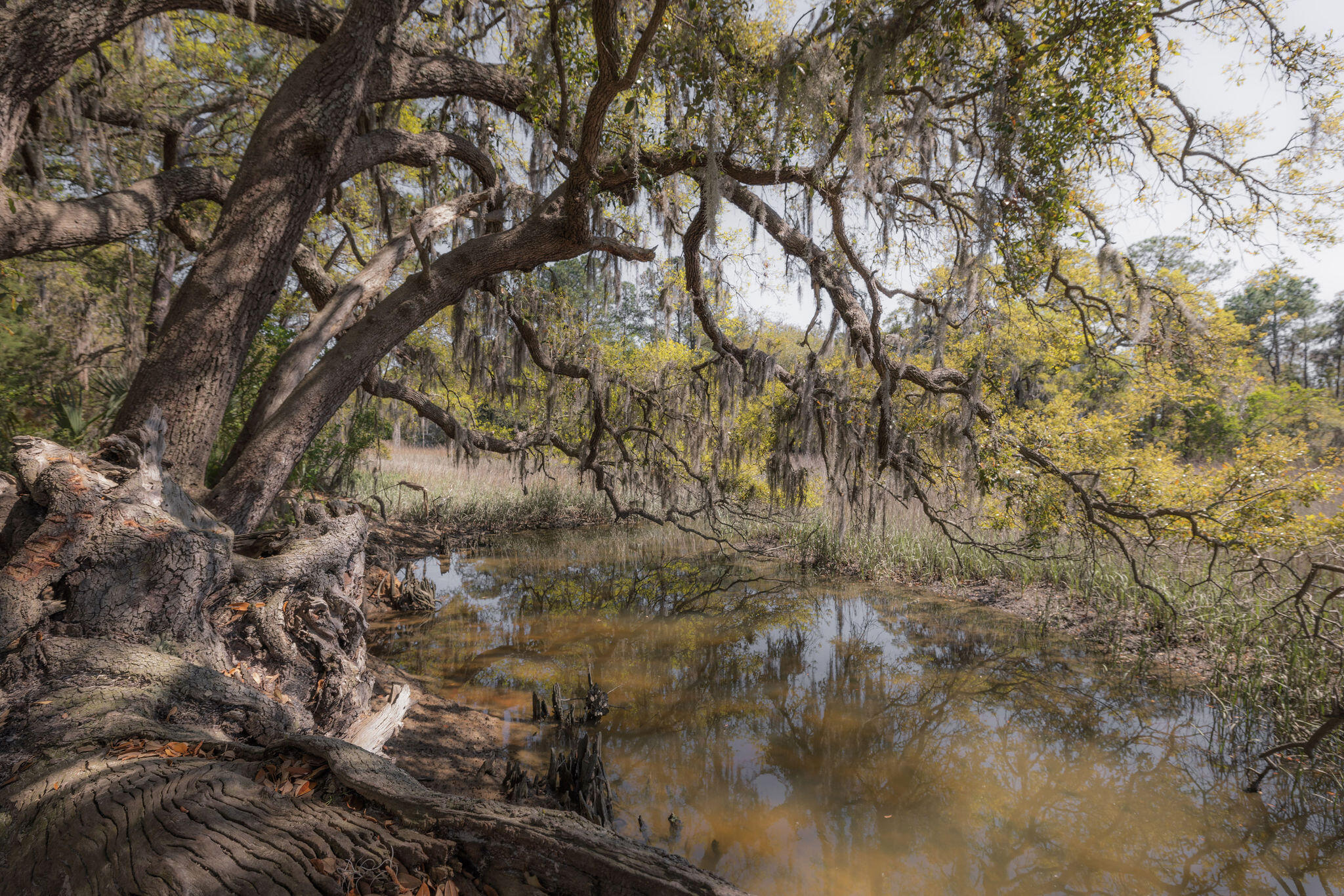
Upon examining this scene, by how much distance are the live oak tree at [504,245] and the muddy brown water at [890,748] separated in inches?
51.4

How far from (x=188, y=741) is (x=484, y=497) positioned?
10.8m

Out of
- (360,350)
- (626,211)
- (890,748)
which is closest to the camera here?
(360,350)

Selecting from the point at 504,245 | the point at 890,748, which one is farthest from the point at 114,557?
the point at 890,748

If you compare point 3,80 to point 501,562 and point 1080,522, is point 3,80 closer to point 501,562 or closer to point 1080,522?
point 1080,522

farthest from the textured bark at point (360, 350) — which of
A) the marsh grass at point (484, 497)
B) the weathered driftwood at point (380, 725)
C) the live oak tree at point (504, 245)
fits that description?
the marsh grass at point (484, 497)

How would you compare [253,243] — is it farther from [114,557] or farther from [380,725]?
[380,725]

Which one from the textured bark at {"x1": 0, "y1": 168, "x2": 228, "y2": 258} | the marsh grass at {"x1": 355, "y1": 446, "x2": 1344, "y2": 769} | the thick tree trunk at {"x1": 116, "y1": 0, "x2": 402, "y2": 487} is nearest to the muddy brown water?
the marsh grass at {"x1": 355, "y1": 446, "x2": 1344, "y2": 769}

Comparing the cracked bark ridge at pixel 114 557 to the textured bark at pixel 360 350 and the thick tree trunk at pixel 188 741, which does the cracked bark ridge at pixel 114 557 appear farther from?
the textured bark at pixel 360 350

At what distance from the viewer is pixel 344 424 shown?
27.8ft

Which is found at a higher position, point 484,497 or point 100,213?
point 100,213

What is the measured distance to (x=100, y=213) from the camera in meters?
3.12

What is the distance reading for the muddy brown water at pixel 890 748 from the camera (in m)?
2.85

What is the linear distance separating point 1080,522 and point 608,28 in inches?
180

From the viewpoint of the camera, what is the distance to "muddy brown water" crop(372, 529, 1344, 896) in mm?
2850
